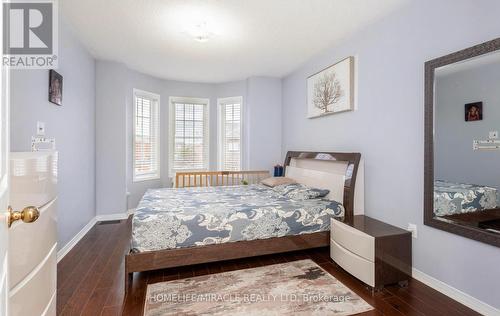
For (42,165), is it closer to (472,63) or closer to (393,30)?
(472,63)

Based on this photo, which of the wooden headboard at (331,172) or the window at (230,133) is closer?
the wooden headboard at (331,172)

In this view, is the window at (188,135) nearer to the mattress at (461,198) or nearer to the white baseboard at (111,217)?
the white baseboard at (111,217)

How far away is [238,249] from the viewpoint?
8.13ft

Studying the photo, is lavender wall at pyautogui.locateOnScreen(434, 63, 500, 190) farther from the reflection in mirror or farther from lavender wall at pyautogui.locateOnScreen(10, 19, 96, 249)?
lavender wall at pyautogui.locateOnScreen(10, 19, 96, 249)

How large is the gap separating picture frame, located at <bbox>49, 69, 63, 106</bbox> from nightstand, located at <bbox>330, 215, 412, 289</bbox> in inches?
127

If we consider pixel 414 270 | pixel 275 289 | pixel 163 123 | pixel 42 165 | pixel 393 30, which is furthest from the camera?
pixel 163 123

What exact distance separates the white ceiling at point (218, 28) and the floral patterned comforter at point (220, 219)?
2037mm

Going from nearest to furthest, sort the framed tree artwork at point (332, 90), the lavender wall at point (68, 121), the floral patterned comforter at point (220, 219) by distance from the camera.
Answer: the lavender wall at point (68, 121) → the floral patterned comforter at point (220, 219) → the framed tree artwork at point (332, 90)

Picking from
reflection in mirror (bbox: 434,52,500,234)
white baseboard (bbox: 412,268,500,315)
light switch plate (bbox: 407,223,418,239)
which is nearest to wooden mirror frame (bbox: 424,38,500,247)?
reflection in mirror (bbox: 434,52,500,234)

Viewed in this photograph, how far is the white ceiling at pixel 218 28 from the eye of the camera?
2.50m

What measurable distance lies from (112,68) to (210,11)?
245cm

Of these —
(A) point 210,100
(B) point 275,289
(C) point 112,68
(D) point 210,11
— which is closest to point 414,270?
(B) point 275,289

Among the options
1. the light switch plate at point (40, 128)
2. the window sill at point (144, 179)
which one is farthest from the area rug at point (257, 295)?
the window sill at point (144, 179)

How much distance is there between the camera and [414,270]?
2393 millimetres
